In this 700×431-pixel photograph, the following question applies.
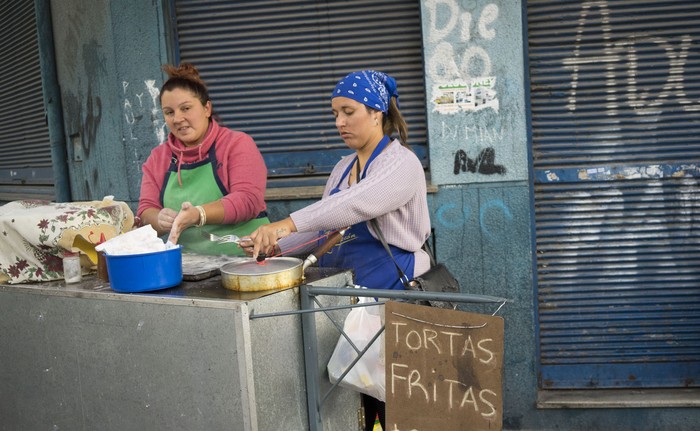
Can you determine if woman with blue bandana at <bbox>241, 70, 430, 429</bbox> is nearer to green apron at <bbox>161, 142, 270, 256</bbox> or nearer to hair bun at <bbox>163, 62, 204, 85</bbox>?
green apron at <bbox>161, 142, 270, 256</bbox>

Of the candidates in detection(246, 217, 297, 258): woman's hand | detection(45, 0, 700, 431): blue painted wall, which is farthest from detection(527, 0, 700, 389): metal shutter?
detection(246, 217, 297, 258): woman's hand

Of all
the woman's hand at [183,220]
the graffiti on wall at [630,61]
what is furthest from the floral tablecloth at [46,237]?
the graffiti on wall at [630,61]

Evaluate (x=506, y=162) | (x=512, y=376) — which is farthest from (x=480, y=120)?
(x=512, y=376)

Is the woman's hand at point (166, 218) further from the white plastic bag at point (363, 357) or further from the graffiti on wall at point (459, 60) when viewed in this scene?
the graffiti on wall at point (459, 60)

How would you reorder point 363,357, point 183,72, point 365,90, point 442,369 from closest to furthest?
1. point 442,369
2. point 363,357
3. point 365,90
4. point 183,72

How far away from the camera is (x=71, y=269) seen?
2793 mm

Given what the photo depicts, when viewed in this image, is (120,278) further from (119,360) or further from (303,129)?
(303,129)

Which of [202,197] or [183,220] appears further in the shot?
[202,197]

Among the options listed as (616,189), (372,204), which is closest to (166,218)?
(372,204)

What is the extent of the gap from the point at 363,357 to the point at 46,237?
1366 mm

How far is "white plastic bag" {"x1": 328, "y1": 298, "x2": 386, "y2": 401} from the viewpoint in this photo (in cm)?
251

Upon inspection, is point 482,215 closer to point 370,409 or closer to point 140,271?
point 370,409

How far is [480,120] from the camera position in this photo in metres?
4.79

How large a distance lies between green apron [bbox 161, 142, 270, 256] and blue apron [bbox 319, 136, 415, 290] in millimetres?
613
